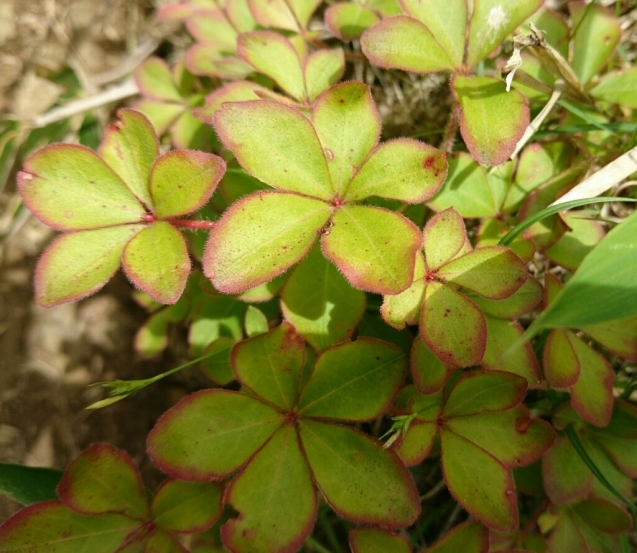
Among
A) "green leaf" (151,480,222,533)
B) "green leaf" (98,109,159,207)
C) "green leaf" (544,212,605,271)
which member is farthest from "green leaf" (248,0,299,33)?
"green leaf" (151,480,222,533)

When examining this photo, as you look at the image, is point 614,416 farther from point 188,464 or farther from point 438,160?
point 188,464

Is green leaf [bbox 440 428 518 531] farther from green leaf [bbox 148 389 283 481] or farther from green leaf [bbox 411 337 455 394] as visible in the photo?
green leaf [bbox 148 389 283 481]

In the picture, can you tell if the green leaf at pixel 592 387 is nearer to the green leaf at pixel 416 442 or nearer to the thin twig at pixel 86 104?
the green leaf at pixel 416 442

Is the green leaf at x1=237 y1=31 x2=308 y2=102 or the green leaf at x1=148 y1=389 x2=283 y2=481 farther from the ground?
the green leaf at x1=237 y1=31 x2=308 y2=102

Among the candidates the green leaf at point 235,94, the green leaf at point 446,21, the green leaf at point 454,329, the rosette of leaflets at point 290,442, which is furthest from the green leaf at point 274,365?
the green leaf at point 446,21

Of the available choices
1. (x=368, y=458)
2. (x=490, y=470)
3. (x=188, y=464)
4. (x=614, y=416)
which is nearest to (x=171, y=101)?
(x=188, y=464)
